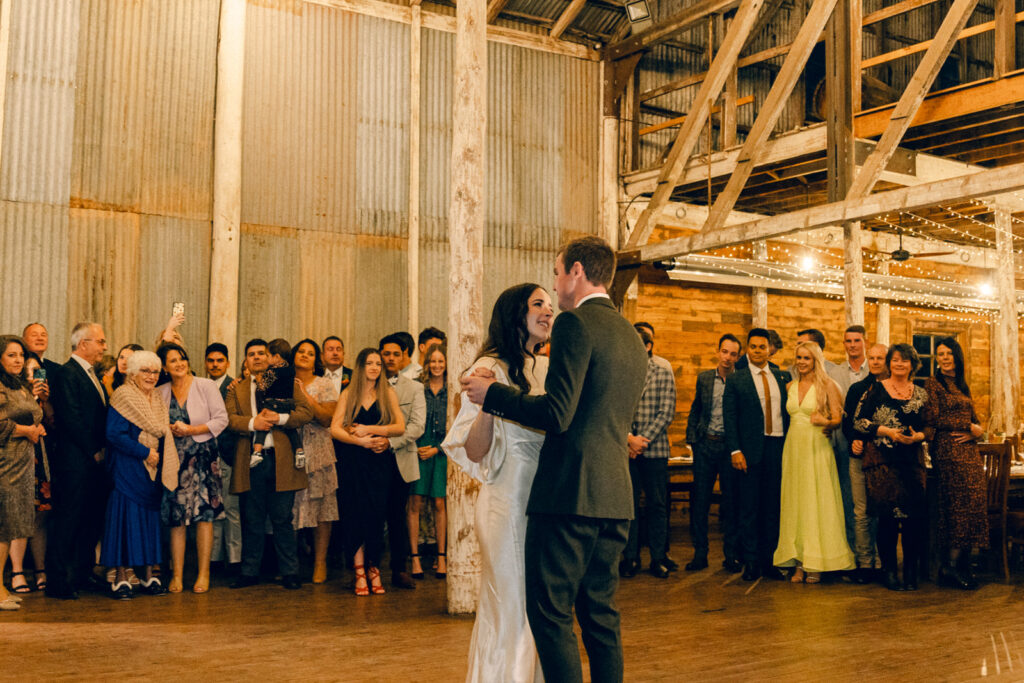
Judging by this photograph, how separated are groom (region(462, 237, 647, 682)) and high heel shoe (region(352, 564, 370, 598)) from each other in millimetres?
3258

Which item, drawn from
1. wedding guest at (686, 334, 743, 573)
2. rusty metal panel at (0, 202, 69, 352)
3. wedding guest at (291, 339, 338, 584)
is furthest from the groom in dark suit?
rusty metal panel at (0, 202, 69, 352)

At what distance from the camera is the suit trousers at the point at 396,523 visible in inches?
247

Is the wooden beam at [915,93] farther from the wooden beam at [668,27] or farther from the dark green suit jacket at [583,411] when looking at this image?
the dark green suit jacket at [583,411]

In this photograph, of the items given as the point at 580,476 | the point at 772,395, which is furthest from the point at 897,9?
the point at 580,476

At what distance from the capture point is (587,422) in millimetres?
2900

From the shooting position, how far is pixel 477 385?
2.92 m

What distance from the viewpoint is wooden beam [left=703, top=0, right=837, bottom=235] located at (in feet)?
27.3

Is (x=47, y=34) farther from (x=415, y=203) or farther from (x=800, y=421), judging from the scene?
(x=800, y=421)

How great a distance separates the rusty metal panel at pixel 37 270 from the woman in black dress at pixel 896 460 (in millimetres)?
6376

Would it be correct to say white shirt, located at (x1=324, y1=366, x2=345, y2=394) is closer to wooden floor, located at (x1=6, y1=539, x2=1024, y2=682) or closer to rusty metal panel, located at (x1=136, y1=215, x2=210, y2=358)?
wooden floor, located at (x1=6, y1=539, x2=1024, y2=682)

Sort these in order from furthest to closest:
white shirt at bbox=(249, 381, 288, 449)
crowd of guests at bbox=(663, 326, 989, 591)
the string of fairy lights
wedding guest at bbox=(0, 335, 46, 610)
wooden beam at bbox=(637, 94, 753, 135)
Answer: the string of fairy lights
wooden beam at bbox=(637, 94, 753, 135)
crowd of guests at bbox=(663, 326, 989, 591)
white shirt at bbox=(249, 381, 288, 449)
wedding guest at bbox=(0, 335, 46, 610)

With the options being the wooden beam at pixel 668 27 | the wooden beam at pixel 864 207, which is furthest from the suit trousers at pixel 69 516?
the wooden beam at pixel 668 27

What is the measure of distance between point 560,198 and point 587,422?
310 inches

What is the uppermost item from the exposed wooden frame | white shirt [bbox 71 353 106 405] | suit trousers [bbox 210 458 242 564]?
the exposed wooden frame
